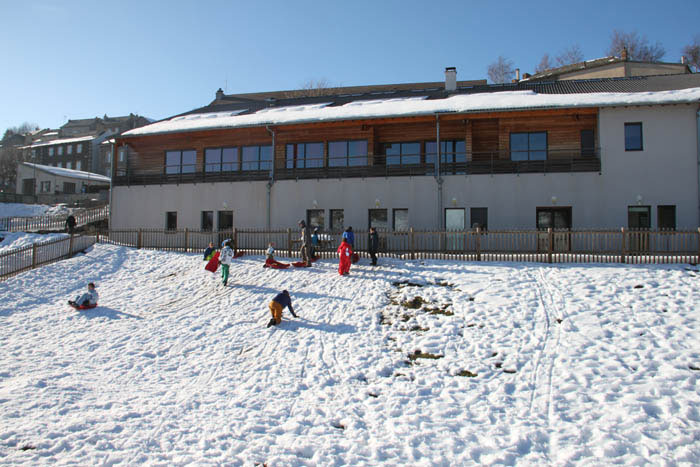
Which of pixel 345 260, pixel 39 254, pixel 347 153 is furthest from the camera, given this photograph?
pixel 347 153

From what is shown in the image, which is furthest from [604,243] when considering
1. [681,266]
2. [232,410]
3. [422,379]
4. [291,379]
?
[232,410]

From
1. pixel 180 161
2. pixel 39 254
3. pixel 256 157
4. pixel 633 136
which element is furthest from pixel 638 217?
pixel 39 254

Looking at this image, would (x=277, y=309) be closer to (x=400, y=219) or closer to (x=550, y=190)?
(x=400, y=219)

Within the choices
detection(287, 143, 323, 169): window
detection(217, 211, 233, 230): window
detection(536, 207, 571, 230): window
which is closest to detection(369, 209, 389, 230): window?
detection(287, 143, 323, 169): window

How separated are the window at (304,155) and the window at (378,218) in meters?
4.24

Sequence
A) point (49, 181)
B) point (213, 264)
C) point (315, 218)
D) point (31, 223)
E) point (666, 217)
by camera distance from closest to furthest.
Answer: point (213, 264)
point (666, 217)
point (315, 218)
point (31, 223)
point (49, 181)

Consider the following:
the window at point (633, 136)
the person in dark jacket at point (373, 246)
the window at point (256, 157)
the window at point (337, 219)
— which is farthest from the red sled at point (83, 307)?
the window at point (633, 136)

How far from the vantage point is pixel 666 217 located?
1797 cm

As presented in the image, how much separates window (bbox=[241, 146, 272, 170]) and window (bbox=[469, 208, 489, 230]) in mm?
10986

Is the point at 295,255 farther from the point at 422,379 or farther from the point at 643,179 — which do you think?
the point at 643,179

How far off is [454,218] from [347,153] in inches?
262

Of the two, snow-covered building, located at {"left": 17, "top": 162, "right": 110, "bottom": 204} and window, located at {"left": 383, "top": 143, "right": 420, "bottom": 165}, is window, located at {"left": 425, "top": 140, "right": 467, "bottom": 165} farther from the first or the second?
snow-covered building, located at {"left": 17, "top": 162, "right": 110, "bottom": 204}

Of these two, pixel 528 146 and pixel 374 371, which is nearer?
pixel 374 371

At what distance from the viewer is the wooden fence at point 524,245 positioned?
1393 cm
